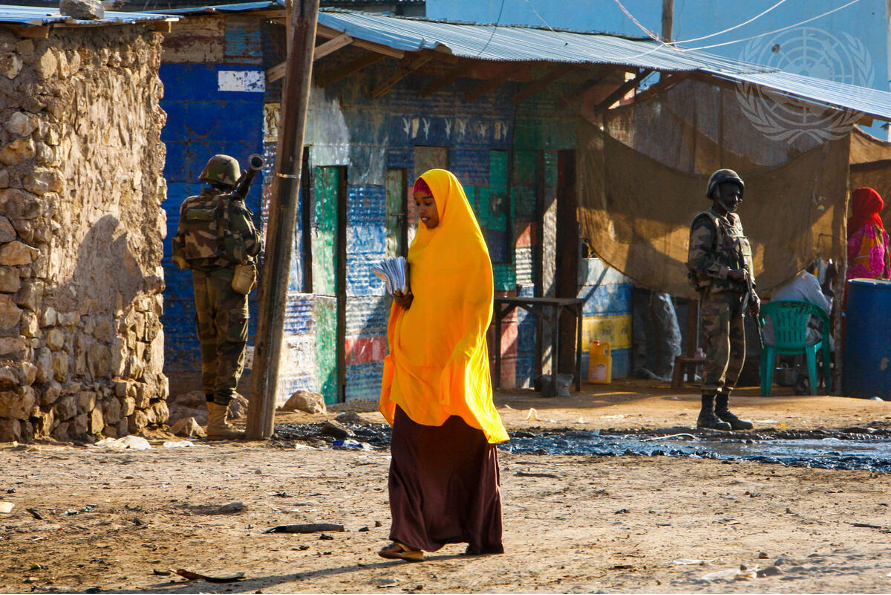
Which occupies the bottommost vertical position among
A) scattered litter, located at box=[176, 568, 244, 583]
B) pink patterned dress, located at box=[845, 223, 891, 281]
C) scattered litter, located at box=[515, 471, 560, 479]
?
scattered litter, located at box=[176, 568, 244, 583]

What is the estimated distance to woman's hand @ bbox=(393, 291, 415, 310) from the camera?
5070mm

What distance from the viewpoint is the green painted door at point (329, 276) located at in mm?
10570

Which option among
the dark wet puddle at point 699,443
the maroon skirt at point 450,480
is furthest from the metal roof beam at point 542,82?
the maroon skirt at point 450,480

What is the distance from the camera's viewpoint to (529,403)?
37.6 feet

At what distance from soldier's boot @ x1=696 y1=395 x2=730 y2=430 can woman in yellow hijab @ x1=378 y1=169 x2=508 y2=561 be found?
4.52 m

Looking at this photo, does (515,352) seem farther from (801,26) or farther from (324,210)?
(801,26)

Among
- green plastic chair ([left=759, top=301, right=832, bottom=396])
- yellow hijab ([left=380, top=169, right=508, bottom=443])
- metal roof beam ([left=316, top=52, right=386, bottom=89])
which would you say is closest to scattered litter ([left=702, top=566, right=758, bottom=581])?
yellow hijab ([left=380, top=169, right=508, bottom=443])

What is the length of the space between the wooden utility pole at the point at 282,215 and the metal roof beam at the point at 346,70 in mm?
2332

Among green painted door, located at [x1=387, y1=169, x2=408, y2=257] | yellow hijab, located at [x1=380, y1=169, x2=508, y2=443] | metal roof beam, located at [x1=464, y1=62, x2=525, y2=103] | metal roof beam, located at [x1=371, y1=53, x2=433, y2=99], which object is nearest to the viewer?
yellow hijab, located at [x1=380, y1=169, x2=508, y2=443]

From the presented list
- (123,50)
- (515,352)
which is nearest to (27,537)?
(123,50)

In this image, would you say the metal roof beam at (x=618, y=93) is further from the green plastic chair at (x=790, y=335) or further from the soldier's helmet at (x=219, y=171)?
the soldier's helmet at (x=219, y=171)

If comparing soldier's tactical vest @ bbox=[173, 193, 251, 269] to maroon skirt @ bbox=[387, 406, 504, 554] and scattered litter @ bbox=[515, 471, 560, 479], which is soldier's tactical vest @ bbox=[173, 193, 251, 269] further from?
maroon skirt @ bbox=[387, 406, 504, 554]

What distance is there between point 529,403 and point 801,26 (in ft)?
39.3

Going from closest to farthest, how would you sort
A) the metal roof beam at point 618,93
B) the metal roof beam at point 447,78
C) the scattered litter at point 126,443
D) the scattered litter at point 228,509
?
1. the scattered litter at point 228,509
2. the scattered litter at point 126,443
3. the metal roof beam at point 447,78
4. the metal roof beam at point 618,93
